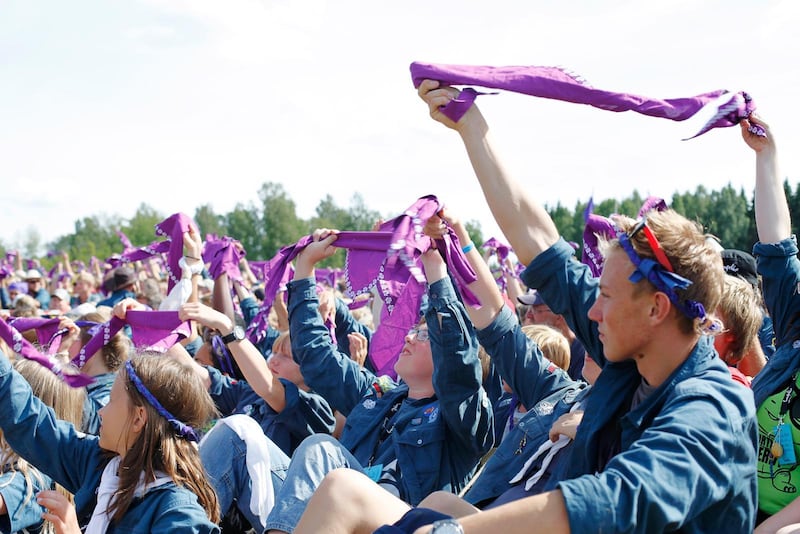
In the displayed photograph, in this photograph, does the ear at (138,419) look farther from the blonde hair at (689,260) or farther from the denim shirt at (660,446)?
the blonde hair at (689,260)

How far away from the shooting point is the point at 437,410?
429 cm

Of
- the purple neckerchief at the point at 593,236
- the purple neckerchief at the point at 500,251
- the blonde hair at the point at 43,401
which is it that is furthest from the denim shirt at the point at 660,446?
the purple neckerchief at the point at 500,251

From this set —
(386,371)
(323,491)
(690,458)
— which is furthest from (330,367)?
(690,458)

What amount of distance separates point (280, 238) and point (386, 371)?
7158 centimetres

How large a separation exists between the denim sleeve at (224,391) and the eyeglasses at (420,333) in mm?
1815

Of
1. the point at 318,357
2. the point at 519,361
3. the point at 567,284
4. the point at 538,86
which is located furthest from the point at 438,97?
the point at 318,357

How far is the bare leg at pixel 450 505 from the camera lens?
→ 2648mm

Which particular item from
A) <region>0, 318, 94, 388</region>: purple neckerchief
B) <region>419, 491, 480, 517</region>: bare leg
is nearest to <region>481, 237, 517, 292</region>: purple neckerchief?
<region>0, 318, 94, 388</region>: purple neckerchief

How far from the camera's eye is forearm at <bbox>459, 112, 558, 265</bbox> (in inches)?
111

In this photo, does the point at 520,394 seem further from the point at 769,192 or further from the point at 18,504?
the point at 18,504

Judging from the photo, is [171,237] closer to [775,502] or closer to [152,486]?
[152,486]

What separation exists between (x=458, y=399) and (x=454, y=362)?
190 millimetres

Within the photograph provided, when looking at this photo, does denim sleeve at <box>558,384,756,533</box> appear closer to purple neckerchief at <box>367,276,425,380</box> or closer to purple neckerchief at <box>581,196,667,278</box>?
purple neckerchief at <box>581,196,667,278</box>

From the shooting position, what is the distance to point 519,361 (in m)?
3.93
